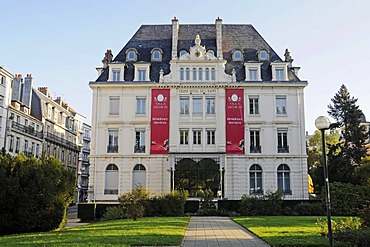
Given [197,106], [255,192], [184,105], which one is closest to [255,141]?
[255,192]

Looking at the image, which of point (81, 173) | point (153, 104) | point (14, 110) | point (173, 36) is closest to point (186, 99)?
point (153, 104)

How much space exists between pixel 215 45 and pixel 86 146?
139 ft

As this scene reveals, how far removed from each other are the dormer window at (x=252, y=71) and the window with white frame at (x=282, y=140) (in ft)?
17.4

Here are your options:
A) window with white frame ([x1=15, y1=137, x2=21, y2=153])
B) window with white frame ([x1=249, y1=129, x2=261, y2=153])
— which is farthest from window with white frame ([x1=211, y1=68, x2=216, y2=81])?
window with white frame ([x1=15, y1=137, x2=21, y2=153])

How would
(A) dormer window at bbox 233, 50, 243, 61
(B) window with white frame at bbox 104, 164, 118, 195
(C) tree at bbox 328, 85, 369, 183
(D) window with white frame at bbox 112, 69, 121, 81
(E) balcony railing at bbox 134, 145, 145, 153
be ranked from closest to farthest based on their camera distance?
(B) window with white frame at bbox 104, 164, 118, 195
(E) balcony railing at bbox 134, 145, 145, 153
(D) window with white frame at bbox 112, 69, 121, 81
(A) dormer window at bbox 233, 50, 243, 61
(C) tree at bbox 328, 85, 369, 183

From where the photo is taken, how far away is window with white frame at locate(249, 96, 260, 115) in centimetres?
3669

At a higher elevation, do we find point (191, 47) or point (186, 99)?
point (191, 47)

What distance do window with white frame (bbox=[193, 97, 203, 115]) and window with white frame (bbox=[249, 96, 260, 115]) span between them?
4451mm

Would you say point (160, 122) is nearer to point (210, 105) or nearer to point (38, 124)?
point (210, 105)

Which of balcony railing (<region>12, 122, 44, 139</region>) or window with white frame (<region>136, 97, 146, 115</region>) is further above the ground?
window with white frame (<region>136, 97, 146, 115</region>)

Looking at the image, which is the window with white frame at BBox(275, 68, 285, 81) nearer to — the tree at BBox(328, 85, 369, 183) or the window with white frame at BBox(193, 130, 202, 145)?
the window with white frame at BBox(193, 130, 202, 145)

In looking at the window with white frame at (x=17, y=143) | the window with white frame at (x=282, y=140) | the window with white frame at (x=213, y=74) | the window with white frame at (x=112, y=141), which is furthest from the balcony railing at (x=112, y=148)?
the window with white frame at (x=17, y=143)

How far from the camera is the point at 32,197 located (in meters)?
17.8

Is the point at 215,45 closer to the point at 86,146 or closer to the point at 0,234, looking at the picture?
the point at 0,234
